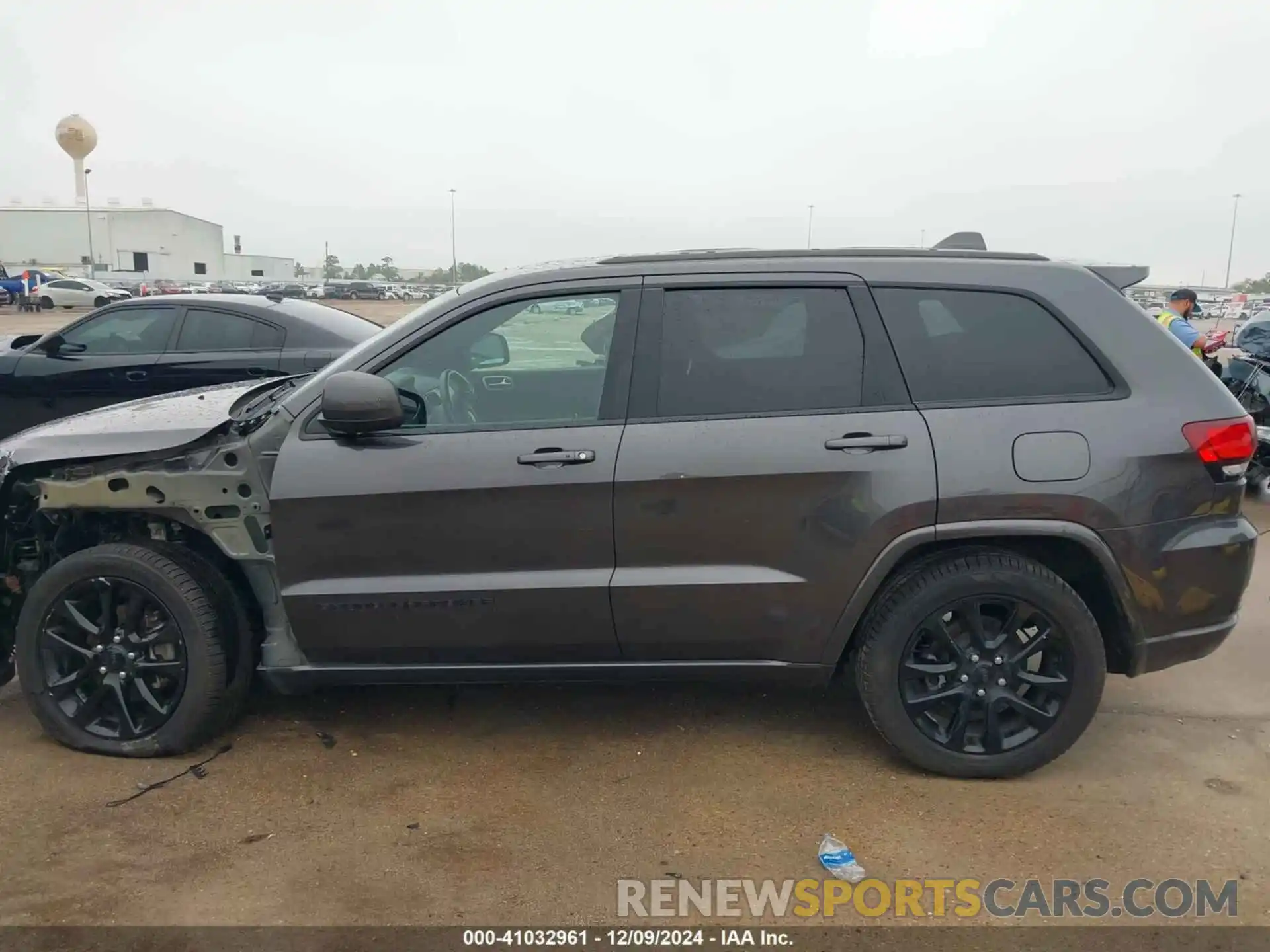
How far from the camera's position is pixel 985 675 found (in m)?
3.41

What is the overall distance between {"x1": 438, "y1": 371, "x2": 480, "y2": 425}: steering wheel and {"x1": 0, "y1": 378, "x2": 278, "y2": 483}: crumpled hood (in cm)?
85

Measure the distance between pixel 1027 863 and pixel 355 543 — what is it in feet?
7.91

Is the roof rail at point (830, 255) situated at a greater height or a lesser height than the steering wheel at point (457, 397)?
greater

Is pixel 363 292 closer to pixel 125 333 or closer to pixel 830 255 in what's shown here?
pixel 125 333

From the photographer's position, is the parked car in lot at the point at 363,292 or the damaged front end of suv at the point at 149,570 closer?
the damaged front end of suv at the point at 149,570

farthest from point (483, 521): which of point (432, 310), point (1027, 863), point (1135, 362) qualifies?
point (1135, 362)

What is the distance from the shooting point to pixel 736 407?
11.2 feet

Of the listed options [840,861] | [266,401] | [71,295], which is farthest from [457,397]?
[71,295]

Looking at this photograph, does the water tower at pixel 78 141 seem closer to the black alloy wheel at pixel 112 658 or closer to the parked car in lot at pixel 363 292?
the parked car in lot at pixel 363 292

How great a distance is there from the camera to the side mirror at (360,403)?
3281 mm

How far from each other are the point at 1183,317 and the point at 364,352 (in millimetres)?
8384

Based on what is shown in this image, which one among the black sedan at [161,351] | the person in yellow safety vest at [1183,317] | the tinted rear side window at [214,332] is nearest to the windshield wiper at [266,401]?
the black sedan at [161,351]

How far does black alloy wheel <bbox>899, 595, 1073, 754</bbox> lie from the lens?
134 inches

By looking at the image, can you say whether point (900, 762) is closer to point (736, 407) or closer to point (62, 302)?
point (736, 407)
